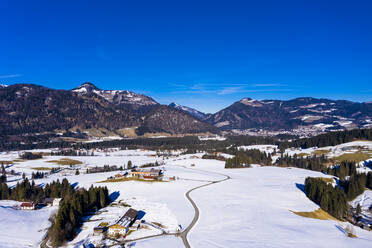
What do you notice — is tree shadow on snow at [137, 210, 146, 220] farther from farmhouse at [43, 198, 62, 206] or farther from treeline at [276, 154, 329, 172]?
treeline at [276, 154, 329, 172]

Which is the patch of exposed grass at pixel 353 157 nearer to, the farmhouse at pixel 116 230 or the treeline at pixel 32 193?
the farmhouse at pixel 116 230

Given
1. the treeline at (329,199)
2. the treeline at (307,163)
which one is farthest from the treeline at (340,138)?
the treeline at (329,199)

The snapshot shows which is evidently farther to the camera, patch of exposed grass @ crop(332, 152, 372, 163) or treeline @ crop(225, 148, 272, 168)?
treeline @ crop(225, 148, 272, 168)

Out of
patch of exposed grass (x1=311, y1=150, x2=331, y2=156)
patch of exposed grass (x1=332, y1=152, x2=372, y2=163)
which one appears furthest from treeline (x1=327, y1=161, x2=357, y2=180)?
patch of exposed grass (x1=311, y1=150, x2=331, y2=156)

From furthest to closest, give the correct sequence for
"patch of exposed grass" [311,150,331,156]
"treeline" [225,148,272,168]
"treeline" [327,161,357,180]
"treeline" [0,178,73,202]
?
"patch of exposed grass" [311,150,331,156] < "treeline" [225,148,272,168] < "treeline" [327,161,357,180] < "treeline" [0,178,73,202]

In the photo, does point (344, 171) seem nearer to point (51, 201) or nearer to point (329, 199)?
point (329, 199)

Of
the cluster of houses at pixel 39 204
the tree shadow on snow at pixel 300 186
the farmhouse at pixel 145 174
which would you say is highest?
the farmhouse at pixel 145 174
